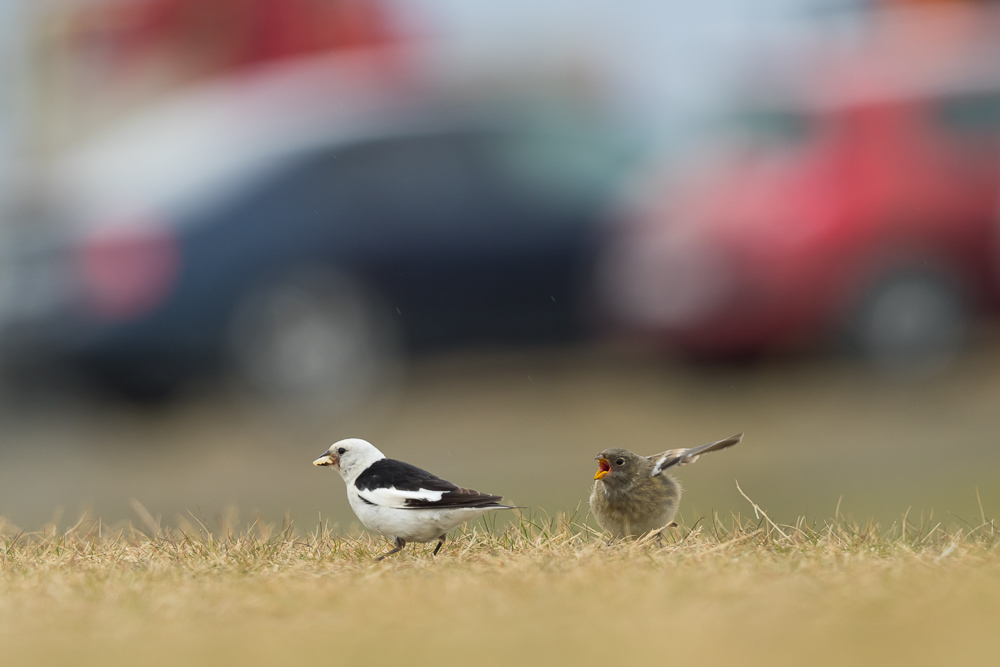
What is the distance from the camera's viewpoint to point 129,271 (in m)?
9.41

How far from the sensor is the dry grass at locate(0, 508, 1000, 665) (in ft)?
9.39

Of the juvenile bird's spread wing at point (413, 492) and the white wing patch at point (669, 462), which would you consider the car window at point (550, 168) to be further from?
the juvenile bird's spread wing at point (413, 492)

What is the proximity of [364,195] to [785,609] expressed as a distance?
6.71m

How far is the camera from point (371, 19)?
67.9 ft

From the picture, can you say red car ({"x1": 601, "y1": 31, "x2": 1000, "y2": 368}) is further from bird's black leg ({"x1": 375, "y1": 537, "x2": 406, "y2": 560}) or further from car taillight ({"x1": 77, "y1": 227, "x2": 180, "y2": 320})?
bird's black leg ({"x1": 375, "y1": 537, "x2": 406, "y2": 560})

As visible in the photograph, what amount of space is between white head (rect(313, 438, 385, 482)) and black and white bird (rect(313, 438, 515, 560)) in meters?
0.17

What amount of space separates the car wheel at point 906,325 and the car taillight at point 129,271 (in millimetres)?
4765

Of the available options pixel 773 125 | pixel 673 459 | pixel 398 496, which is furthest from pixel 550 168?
pixel 398 496

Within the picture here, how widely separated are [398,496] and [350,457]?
44 cm

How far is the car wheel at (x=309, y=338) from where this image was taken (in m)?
9.14

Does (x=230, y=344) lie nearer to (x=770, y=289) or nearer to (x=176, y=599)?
(x=770, y=289)

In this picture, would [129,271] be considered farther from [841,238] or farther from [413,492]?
[413,492]

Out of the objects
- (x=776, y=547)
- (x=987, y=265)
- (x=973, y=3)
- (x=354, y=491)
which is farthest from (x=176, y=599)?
(x=973, y=3)

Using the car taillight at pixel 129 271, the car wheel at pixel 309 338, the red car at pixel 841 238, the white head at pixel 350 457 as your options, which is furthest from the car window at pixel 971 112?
the white head at pixel 350 457
